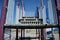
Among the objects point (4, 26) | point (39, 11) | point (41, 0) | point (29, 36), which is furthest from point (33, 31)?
point (4, 26)

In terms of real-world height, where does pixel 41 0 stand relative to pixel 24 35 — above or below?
above

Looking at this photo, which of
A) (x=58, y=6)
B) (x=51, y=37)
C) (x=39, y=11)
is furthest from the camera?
(x=39, y=11)

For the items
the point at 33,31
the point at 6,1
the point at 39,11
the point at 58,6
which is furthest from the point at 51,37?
the point at 6,1

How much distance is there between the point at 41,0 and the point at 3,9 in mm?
4925

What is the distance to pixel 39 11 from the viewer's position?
8430mm

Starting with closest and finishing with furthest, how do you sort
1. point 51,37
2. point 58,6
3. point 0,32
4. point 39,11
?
point 0,32 → point 58,6 → point 51,37 → point 39,11

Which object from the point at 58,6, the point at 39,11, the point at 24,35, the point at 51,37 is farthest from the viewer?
the point at 39,11

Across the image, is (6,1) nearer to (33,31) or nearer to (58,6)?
(58,6)

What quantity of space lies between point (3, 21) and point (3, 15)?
29cm

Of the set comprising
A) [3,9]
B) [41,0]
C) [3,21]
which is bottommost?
[3,21]

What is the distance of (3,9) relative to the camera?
14.3 feet

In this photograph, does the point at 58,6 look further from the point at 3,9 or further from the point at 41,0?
the point at 41,0

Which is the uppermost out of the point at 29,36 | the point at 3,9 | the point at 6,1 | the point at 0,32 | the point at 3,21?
the point at 6,1

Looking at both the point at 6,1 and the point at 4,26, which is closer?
the point at 4,26
